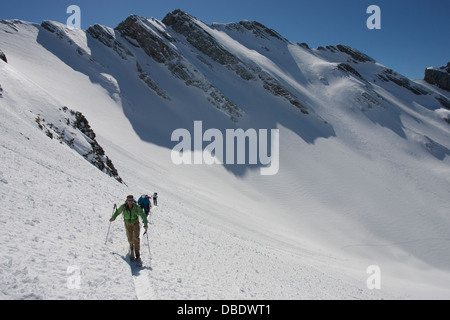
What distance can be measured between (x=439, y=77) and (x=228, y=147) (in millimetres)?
123906

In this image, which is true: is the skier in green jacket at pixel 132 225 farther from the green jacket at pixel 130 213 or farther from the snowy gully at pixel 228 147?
the snowy gully at pixel 228 147

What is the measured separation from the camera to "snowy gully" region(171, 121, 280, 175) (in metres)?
44.7

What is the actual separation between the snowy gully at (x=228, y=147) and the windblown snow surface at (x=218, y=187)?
5.72ft

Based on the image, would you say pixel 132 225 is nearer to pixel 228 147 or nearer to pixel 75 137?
pixel 75 137

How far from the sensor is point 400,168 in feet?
176

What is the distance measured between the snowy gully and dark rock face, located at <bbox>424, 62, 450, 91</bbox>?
109 meters

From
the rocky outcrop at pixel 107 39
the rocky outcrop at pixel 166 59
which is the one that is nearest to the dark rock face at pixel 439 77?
the rocky outcrop at pixel 166 59

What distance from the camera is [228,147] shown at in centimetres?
5091

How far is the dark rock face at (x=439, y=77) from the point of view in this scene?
117688mm

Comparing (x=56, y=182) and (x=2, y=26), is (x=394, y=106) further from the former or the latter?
(x=2, y=26)

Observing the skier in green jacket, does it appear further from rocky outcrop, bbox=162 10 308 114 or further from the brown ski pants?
rocky outcrop, bbox=162 10 308 114

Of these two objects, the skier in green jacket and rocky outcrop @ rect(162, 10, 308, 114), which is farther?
rocky outcrop @ rect(162, 10, 308, 114)

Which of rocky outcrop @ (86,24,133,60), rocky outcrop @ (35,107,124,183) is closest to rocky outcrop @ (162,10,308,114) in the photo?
rocky outcrop @ (86,24,133,60)

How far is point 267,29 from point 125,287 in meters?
122
